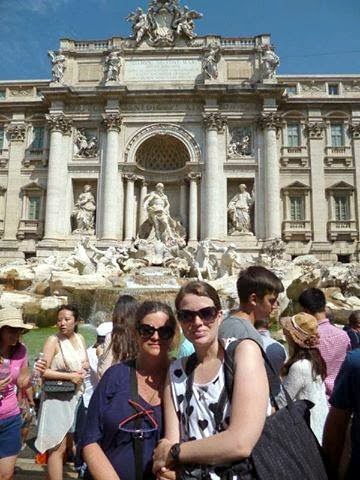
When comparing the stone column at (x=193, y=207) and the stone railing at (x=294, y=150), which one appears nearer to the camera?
the stone column at (x=193, y=207)

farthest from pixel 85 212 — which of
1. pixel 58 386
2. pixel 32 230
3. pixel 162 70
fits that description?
pixel 58 386

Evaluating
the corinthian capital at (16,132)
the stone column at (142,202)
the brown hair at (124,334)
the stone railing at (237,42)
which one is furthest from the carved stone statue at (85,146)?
the brown hair at (124,334)

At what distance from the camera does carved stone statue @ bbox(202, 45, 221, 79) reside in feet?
82.5

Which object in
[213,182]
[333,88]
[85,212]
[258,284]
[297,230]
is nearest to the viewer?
[258,284]

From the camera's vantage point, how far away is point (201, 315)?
2240 millimetres

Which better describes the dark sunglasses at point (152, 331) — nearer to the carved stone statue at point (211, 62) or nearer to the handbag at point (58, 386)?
the handbag at point (58, 386)

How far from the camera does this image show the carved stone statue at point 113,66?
25.3 meters

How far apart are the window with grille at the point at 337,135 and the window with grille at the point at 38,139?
61.6 ft

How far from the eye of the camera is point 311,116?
26.3 meters

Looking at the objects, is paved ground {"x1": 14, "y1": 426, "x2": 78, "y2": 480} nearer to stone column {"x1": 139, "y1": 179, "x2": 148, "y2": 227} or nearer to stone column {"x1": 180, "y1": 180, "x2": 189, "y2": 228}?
stone column {"x1": 139, "y1": 179, "x2": 148, "y2": 227}

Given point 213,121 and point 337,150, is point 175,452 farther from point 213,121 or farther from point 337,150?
point 337,150

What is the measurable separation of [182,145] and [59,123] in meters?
7.72

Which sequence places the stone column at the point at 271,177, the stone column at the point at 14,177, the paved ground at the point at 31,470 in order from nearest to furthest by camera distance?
1. the paved ground at the point at 31,470
2. the stone column at the point at 271,177
3. the stone column at the point at 14,177

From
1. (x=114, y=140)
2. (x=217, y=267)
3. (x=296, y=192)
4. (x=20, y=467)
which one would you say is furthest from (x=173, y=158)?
(x=20, y=467)
